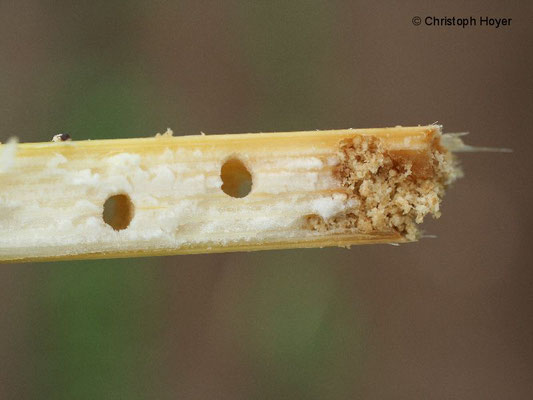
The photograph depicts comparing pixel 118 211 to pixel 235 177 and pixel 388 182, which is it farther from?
pixel 388 182

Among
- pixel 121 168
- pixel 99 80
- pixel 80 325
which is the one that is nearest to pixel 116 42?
pixel 99 80

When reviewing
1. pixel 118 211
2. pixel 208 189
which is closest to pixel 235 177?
pixel 208 189

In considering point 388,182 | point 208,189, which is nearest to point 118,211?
point 208,189

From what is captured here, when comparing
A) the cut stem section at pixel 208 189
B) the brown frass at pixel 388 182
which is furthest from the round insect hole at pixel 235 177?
the brown frass at pixel 388 182

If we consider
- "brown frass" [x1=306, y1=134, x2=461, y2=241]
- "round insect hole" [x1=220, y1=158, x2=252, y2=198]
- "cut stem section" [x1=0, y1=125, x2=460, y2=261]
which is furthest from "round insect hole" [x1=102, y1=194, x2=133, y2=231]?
"brown frass" [x1=306, y1=134, x2=461, y2=241]

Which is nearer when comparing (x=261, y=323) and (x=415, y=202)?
(x=415, y=202)

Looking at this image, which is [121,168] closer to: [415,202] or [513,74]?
[415,202]

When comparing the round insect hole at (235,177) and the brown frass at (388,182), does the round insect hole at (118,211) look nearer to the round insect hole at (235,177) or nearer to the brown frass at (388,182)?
the round insect hole at (235,177)
